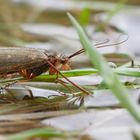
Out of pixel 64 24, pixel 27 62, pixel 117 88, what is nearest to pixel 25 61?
pixel 27 62

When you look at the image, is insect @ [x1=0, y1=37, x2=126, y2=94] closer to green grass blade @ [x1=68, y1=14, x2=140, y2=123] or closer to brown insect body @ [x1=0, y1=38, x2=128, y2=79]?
brown insect body @ [x1=0, y1=38, x2=128, y2=79]

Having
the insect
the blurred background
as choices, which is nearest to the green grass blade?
the insect

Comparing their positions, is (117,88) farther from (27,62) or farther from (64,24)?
(64,24)

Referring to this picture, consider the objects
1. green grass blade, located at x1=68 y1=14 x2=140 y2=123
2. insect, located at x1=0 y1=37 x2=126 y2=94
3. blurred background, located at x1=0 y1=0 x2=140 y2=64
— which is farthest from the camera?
blurred background, located at x1=0 y1=0 x2=140 y2=64

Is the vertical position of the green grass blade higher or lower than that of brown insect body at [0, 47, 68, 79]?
lower

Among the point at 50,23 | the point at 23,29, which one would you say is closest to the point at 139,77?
the point at 23,29

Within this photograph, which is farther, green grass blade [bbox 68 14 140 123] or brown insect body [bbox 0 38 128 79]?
brown insect body [bbox 0 38 128 79]

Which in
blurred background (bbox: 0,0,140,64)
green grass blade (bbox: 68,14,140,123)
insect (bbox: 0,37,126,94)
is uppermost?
blurred background (bbox: 0,0,140,64)

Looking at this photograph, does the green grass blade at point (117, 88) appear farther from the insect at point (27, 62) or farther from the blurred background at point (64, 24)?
the blurred background at point (64, 24)

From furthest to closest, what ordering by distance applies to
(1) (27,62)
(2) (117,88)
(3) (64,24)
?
1. (3) (64,24)
2. (1) (27,62)
3. (2) (117,88)
